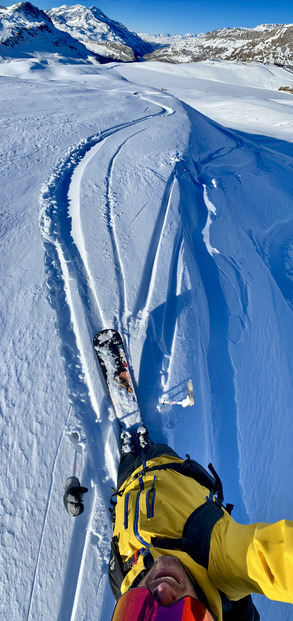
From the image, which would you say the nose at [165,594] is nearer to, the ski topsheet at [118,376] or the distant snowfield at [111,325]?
the distant snowfield at [111,325]

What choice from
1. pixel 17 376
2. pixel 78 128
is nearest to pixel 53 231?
pixel 17 376

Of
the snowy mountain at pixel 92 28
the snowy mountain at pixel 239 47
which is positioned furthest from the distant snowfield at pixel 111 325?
the snowy mountain at pixel 92 28

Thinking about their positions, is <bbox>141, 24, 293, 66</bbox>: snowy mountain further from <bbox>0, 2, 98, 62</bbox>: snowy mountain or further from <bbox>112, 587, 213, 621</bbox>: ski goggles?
<bbox>112, 587, 213, 621</bbox>: ski goggles

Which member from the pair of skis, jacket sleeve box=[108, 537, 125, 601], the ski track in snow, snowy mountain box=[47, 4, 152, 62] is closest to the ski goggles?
jacket sleeve box=[108, 537, 125, 601]

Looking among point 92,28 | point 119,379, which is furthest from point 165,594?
point 92,28

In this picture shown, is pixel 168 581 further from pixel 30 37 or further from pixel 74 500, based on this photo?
pixel 30 37
